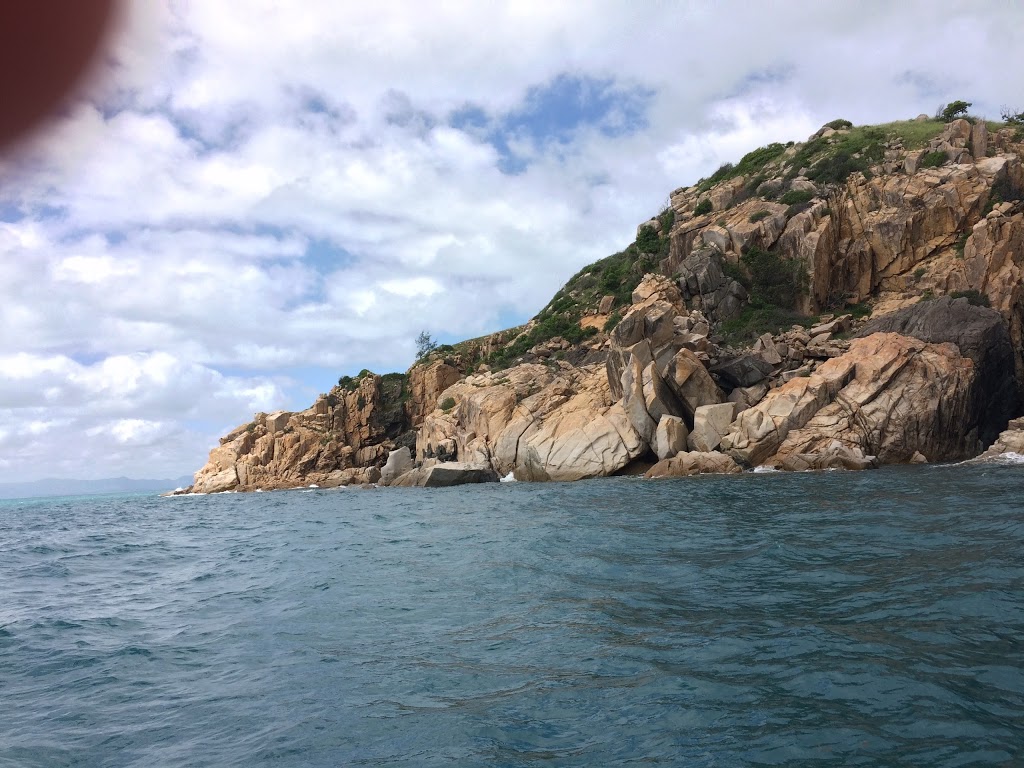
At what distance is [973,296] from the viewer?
4056cm

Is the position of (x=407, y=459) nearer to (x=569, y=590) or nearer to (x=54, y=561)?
(x=54, y=561)

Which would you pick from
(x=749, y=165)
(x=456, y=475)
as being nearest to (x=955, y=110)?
(x=749, y=165)

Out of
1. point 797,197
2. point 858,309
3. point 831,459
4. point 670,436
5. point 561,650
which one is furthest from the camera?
point 797,197

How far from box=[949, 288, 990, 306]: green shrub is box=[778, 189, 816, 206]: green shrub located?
16743mm

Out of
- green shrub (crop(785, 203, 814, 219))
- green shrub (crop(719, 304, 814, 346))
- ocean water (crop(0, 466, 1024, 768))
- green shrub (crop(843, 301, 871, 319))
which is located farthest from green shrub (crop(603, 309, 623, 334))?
ocean water (crop(0, 466, 1024, 768))

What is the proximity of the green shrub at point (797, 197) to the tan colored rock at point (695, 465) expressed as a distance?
29.2 metres

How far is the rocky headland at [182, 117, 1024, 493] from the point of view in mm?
36594

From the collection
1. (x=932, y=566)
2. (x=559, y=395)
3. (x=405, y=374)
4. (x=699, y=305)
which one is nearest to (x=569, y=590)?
(x=932, y=566)

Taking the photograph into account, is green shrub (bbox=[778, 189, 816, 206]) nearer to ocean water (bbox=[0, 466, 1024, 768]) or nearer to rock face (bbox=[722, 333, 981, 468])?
rock face (bbox=[722, 333, 981, 468])

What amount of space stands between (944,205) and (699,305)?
18.0 meters

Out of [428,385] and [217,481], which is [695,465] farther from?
[217,481]

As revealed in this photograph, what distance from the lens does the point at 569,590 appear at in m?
12.7

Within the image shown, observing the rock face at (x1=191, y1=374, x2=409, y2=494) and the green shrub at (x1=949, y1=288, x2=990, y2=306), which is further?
the rock face at (x1=191, y1=374, x2=409, y2=494)

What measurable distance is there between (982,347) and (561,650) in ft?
121
